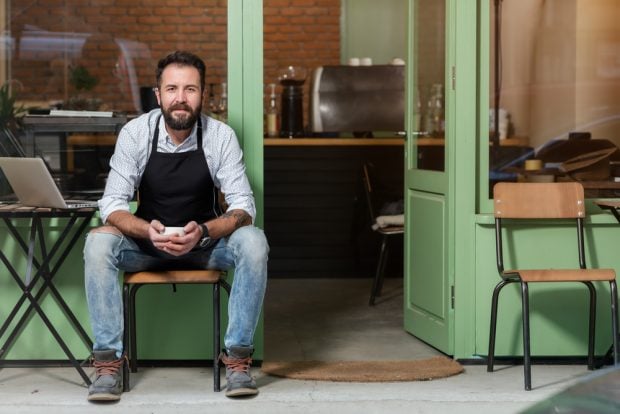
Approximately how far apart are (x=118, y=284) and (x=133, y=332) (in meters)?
0.45

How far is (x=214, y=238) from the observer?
14.2ft

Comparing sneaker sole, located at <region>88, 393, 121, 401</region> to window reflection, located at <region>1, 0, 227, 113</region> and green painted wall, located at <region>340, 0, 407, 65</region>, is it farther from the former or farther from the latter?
green painted wall, located at <region>340, 0, 407, 65</region>

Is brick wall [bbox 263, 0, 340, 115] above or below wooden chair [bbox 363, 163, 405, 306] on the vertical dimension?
above

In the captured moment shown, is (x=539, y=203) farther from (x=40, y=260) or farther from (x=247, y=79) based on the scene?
(x=40, y=260)

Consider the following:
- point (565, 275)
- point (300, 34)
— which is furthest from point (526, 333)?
point (300, 34)

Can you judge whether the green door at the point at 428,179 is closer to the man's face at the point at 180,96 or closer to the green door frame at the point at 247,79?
the green door frame at the point at 247,79

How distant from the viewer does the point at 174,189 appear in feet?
14.6

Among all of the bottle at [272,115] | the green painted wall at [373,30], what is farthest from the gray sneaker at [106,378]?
the green painted wall at [373,30]

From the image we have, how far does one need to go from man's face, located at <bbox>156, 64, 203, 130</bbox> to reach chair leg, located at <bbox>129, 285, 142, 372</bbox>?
27.3 inches


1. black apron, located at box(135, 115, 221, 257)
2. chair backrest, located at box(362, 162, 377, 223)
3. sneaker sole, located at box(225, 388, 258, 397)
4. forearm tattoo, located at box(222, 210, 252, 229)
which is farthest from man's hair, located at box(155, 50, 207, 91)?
chair backrest, located at box(362, 162, 377, 223)

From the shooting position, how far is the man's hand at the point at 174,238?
13.7 ft

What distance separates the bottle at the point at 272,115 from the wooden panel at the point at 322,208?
0.40 ft

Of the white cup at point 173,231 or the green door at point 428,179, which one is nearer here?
the white cup at point 173,231

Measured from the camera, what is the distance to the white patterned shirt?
442 centimetres
